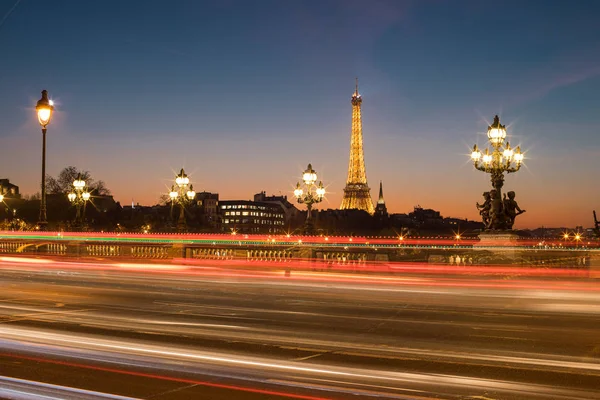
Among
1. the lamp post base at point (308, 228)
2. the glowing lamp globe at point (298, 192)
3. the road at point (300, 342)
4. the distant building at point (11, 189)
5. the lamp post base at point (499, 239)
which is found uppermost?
the distant building at point (11, 189)

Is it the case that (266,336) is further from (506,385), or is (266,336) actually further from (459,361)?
(506,385)

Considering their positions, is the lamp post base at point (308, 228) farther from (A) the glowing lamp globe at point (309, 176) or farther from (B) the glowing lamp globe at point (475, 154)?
(B) the glowing lamp globe at point (475, 154)

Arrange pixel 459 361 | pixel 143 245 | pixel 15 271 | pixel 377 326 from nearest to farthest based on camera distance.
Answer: pixel 459 361 → pixel 377 326 → pixel 15 271 → pixel 143 245

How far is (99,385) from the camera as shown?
8.62 meters

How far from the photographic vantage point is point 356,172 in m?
153

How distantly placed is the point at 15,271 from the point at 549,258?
86.1 feet

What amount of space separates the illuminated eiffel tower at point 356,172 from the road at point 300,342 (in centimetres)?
12735

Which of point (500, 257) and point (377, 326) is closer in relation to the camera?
point (377, 326)

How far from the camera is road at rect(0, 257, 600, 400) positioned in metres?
8.63

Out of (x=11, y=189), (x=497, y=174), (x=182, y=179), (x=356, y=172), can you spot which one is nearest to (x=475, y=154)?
(x=497, y=174)

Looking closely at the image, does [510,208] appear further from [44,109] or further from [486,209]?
[44,109]

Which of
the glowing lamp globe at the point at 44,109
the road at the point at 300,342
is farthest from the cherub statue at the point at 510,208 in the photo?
the glowing lamp globe at the point at 44,109

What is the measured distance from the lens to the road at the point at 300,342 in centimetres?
863

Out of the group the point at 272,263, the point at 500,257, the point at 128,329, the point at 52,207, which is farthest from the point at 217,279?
the point at 52,207
